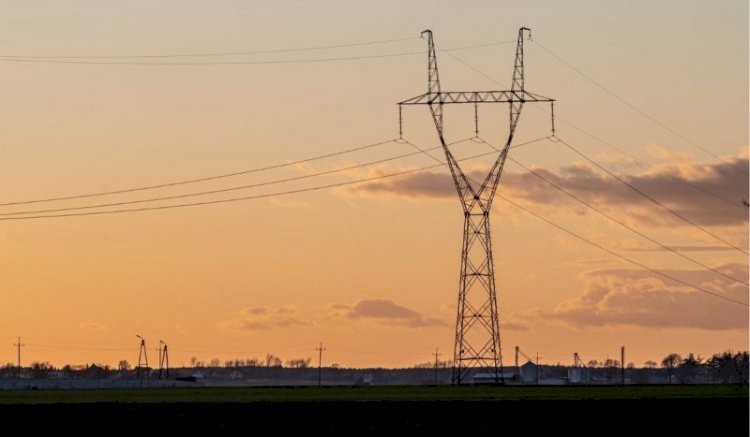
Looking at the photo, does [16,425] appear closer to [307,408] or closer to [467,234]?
[307,408]

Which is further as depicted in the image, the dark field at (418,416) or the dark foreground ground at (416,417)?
the dark field at (418,416)

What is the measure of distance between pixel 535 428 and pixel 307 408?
35212 millimetres

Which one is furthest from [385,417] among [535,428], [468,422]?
[535,428]

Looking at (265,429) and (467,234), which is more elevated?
(467,234)

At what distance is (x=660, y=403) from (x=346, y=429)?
4602 centimetres

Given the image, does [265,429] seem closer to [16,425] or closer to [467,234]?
[16,425]

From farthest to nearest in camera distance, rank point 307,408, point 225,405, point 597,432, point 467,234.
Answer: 1. point 467,234
2. point 225,405
3. point 307,408
4. point 597,432

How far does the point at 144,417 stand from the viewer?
128 m

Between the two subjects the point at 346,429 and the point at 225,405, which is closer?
the point at 346,429

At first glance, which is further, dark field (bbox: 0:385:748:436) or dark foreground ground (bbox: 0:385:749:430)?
dark field (bbox: 0:385:748:436)

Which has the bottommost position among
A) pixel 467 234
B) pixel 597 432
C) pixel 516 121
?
pixel 597 432

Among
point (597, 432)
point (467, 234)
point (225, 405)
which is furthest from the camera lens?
point (467, 234)

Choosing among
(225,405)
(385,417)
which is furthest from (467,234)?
(385,417)

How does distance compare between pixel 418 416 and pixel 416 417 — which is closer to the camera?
pixel 416 417
